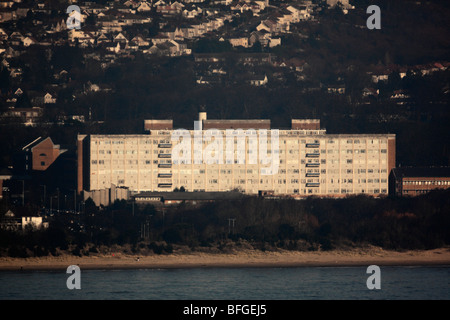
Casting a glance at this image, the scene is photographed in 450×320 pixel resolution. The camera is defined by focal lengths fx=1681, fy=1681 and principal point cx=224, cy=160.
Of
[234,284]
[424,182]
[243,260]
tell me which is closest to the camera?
[234,284]

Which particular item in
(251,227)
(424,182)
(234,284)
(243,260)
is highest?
(424,182)

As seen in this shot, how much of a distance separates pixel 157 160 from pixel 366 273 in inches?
1716

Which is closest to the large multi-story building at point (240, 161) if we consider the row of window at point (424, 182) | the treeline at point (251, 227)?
the row of window at point (424, 182)

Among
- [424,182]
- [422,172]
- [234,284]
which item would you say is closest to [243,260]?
[234,284]

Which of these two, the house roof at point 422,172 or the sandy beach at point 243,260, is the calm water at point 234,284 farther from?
the house roof at point 422,172

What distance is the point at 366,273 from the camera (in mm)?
123312

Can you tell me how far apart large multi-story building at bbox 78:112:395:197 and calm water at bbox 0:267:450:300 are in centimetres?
3613

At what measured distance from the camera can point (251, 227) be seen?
447ft

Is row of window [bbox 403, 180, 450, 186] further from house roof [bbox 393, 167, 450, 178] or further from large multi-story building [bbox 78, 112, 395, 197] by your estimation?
large multi-story building [bbox 78, 112, 395, 197]

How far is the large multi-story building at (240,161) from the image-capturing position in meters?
162

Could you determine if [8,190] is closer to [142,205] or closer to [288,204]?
[142,205]

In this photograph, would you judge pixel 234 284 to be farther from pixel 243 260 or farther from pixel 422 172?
pixel 422 172

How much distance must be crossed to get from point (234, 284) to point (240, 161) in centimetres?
4727

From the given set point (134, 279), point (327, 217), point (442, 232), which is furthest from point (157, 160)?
point (134, 279)
